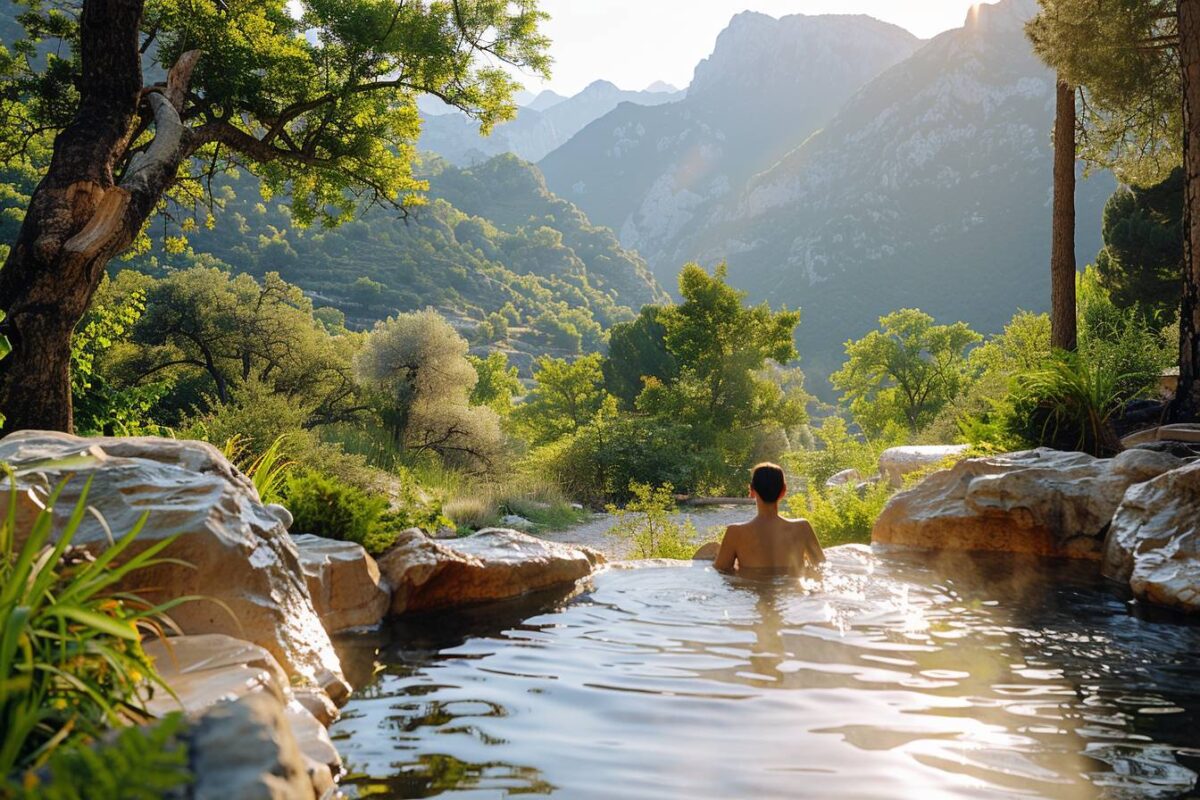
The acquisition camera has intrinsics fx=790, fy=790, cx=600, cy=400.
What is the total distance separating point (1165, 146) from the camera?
43.9ft

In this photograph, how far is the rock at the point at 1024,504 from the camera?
7.44 m

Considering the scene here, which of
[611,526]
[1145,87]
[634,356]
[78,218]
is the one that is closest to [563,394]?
[634,356]

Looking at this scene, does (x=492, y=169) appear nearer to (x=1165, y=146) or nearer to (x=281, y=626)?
(x=1165, y=146)

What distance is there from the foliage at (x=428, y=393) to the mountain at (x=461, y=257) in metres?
17.7

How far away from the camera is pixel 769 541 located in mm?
6945

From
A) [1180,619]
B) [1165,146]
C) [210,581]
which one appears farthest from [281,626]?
[1165,146]

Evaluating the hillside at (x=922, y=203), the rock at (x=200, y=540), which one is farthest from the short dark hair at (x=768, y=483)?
the hillside at (x=922, y=203)

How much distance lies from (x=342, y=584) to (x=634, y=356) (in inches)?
1357

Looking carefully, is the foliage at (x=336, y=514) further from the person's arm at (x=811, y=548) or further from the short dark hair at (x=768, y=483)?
the person's arm at (x=811, y=548)

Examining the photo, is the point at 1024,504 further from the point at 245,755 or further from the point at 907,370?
the point at 907,370

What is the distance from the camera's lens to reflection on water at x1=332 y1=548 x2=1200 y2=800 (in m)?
2.91

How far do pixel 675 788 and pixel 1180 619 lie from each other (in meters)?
4.44

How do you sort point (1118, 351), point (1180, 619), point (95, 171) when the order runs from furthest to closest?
1. point (1118, 351)
2. point (95, 171)
3. point (1180, 619)

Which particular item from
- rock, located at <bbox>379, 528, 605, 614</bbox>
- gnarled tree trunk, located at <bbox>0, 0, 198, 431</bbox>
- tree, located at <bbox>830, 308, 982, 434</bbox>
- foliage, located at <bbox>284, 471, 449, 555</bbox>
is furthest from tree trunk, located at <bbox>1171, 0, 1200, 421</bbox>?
tree, located at <bbox>830, 308, 982, 434</bbox>
